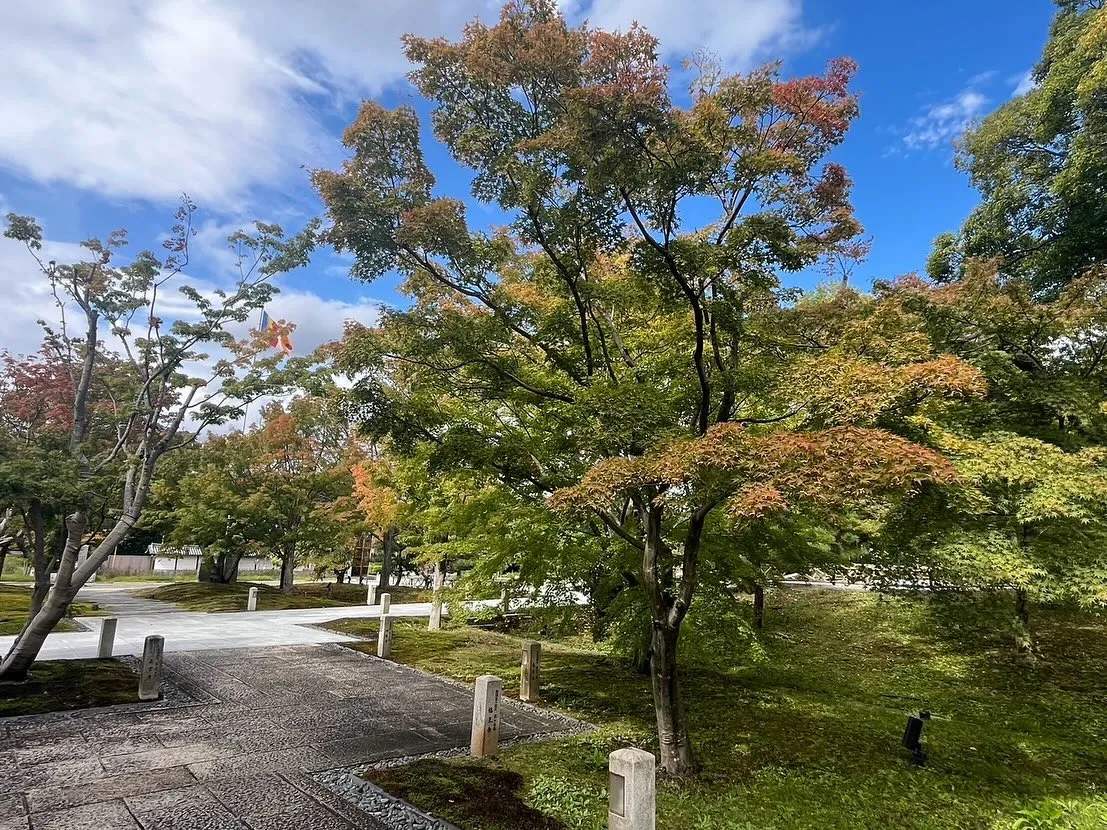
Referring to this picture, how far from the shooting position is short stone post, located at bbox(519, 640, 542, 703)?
31.3 feet

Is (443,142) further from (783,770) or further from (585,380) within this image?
(783,770)

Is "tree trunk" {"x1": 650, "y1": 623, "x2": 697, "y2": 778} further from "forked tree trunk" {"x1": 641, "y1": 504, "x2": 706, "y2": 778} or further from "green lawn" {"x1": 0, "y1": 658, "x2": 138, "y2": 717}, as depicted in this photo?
"green lawn" {"x1": 0, "y1": 658, "x2": 138, "y2": 717}

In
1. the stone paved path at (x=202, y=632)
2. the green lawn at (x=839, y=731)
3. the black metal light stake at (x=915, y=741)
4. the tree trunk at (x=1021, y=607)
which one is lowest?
the stone paved path at (x=202, y=632)

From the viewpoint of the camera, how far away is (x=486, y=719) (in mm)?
6973

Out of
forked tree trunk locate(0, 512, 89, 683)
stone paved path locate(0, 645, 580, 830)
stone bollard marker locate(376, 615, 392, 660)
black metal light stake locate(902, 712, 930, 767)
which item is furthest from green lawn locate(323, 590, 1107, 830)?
forked tree trunk locate(0, 512, 89, 683)

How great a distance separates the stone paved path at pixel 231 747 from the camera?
5.14 metres

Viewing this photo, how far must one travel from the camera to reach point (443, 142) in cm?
750

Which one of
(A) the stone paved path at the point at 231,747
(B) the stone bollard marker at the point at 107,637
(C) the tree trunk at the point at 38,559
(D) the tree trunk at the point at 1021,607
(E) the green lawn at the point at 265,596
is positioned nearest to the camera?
(A) the stone paved path at the point at 231,747

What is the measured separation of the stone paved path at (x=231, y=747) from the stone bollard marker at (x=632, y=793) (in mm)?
2117

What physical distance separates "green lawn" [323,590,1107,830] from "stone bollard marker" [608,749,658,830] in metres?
1.00

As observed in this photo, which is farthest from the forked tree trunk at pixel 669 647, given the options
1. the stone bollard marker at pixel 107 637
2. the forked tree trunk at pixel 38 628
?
the stone bollard marker at pixel 107 637

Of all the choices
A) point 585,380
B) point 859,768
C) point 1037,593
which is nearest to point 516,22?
point 585,380

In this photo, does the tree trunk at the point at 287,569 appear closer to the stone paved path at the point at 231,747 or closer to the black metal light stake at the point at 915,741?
the stone paved path at the point at 231,747

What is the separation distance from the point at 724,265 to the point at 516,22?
11.2ft
